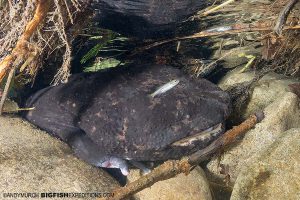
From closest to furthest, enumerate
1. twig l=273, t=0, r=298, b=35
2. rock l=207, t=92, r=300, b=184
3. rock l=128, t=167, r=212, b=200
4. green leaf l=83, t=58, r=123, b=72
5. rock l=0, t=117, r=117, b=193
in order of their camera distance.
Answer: twig l=273, t=0, r=298, b=35 → rock l=0, t=117, r=117, b=193 → rock l=128, t=167, r=212, b=200 → rock l=207, t=92, r=300, b=184 → green leaf l=83, t=58, r=123, b=72

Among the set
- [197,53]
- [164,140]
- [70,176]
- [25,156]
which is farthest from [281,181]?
[197,53]

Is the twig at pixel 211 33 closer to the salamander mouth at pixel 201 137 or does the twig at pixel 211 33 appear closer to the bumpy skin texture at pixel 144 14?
the bumpy skin texture at pixel 144 14

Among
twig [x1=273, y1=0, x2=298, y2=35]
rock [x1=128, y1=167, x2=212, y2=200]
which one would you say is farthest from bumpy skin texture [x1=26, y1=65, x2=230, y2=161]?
twig [x1=273, y1=0, x2=298, y2=35]

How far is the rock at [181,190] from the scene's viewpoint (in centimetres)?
369

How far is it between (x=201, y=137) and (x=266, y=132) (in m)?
0.88

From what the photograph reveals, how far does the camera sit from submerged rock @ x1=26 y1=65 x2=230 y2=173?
3748mm

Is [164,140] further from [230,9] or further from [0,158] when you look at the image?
[230,9]

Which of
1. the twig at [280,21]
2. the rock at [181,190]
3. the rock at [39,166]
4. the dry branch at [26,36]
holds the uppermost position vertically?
the twig at [280,21]

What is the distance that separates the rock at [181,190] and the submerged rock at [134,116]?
1.09ft

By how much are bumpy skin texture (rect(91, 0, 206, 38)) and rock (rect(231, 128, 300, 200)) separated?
2727 mm

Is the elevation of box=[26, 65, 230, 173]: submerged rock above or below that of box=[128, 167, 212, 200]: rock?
above

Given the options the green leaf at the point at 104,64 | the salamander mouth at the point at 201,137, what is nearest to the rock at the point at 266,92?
the salamander mouth at the point at 201,137

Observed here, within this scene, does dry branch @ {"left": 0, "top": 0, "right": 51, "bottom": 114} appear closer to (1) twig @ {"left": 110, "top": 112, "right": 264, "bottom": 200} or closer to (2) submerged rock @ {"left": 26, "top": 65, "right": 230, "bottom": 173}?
(2) submerged rock @ {"left": 26, "top": 65, "right": 230, "bottom": 173}

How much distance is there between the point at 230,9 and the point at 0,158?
4047mm
